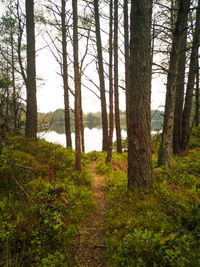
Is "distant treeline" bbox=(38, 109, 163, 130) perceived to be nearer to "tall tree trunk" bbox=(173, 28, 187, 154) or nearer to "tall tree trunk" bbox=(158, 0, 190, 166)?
"tall tree trunk" bbox=(158, 0, 190, 166)

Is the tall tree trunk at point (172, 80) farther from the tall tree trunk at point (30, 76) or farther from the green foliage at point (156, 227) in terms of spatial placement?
the tall tree trunk at point (30, 76)

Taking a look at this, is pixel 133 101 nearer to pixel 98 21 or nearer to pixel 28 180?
pixel 28 180

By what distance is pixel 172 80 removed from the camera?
4875 mm

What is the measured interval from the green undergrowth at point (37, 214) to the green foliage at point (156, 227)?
0.87m

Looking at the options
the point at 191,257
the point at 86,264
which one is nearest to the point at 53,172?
the point at 86,264

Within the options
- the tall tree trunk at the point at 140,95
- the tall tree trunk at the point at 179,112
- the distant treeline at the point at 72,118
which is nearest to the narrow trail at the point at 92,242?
the tall tree trunk at the point at 140,95

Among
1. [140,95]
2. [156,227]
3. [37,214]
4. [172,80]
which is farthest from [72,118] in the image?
A: [156,227]

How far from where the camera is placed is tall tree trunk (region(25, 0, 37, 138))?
6863 mm

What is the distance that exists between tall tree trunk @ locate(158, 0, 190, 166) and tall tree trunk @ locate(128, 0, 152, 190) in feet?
5.71

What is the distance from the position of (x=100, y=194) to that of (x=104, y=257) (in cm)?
233

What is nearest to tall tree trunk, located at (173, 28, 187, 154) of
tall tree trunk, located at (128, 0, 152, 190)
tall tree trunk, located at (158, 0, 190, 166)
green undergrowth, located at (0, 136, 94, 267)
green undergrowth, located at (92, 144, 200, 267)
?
tall tree trunk, located at (158, 0, 190, 166)

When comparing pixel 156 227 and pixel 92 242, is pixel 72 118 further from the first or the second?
pixel 156 227

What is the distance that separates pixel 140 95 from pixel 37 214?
368 cm

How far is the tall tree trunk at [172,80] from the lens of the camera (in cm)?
448
